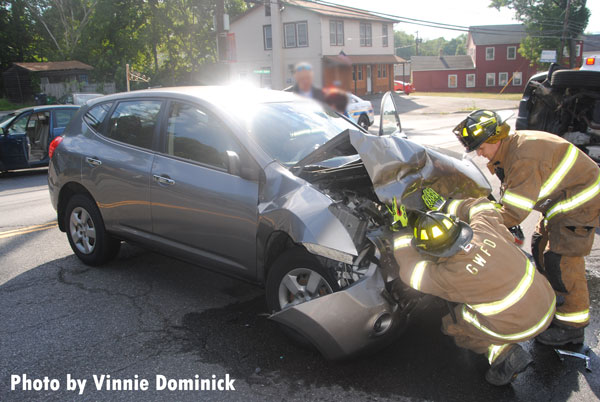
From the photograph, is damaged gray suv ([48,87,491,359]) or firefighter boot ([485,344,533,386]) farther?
damaged gray suv ([48,87,491,359])

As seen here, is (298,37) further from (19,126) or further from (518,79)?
(518,79)

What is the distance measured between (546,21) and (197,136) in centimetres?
5454

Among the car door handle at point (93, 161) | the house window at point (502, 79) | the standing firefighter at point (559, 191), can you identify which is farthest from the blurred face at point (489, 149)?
the house window at point (502, 79)

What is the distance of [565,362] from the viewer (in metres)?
3.15

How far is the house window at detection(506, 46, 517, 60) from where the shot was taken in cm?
5856

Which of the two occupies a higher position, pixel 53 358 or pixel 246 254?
pixel 246 254

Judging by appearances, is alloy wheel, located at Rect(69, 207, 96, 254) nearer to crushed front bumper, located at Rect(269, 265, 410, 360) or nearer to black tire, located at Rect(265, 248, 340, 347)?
black tire, located at Rect(265, 248, 340, 347)

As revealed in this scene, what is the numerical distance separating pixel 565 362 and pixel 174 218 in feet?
Answer: 9.69

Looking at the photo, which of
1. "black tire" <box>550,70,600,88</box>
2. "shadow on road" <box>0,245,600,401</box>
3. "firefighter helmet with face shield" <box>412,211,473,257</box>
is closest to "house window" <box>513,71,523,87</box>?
"black tire" <box>550,70,600,88</box>

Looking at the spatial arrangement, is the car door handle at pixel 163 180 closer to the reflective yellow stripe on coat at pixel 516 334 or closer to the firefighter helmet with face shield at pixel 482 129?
the firefighter helmet with face shield at pixel 482 129

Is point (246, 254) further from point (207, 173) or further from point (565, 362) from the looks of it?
point (565, 362)

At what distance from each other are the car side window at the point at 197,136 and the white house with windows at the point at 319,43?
0.60 m

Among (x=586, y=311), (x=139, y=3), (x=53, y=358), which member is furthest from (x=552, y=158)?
(x=139, y=3)

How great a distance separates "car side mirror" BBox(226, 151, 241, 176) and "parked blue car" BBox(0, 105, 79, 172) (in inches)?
362
